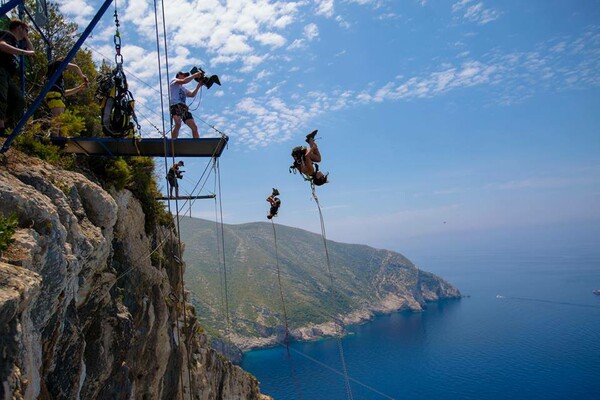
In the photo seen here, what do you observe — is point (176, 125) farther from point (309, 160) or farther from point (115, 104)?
point (309, 160)

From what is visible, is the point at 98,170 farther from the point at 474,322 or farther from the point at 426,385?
the point at 474,322

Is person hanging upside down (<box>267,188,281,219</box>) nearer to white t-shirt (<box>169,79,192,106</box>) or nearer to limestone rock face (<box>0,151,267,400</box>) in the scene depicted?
limestone rock face (<box>0,151,267,400</box>)

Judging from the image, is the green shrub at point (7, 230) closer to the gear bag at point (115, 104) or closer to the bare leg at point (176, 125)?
the gear bag at point (115, 104)

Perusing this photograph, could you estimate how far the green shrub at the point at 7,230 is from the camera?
584 centimetres

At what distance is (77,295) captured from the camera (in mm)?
8750

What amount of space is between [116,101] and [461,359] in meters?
134

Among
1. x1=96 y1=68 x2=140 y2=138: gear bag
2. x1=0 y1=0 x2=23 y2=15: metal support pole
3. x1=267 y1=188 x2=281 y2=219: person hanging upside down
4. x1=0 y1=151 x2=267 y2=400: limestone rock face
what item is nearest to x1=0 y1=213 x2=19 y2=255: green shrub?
x1=0 y1=151 x2=267 y2=400: limestone rock face

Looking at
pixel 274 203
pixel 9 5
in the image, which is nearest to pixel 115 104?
pixel 9 5

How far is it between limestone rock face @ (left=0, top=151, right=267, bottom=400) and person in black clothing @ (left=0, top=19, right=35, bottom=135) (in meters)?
0.96

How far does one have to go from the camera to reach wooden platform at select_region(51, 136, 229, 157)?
418 inches

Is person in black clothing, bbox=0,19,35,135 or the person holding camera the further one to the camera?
the person holding camera

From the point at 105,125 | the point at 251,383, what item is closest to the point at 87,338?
the point at 105,125

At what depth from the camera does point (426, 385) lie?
10212cm

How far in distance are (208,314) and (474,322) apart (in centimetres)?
11930
